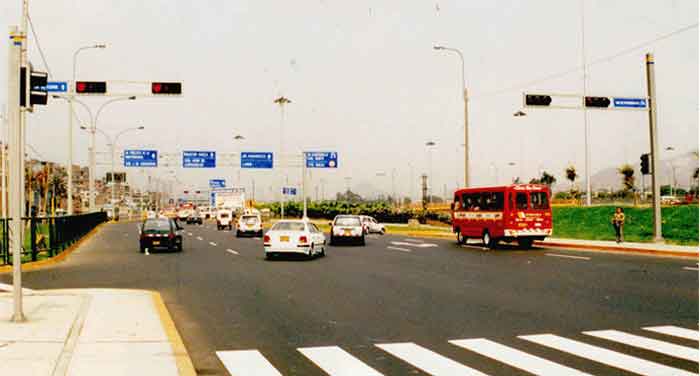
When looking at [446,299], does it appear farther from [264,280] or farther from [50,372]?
[50,372]

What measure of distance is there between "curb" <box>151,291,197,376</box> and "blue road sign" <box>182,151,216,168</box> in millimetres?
51897

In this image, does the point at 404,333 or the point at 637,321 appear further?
the point at 637,321

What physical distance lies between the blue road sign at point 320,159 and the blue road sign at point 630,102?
123 ft

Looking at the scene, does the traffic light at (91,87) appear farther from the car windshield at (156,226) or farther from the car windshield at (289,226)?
the car windshield at (156,226)

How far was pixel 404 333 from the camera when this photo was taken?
10.4 metres

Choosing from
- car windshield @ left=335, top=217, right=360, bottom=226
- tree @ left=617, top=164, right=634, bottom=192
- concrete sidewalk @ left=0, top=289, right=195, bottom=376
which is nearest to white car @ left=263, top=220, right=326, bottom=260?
car windshield @ left=335, top=217, right=360, bottom=226

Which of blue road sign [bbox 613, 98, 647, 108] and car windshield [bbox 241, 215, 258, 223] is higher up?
blue road sign [bbox 613, 98, 647, 108]

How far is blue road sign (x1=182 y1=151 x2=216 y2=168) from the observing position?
64188 mm

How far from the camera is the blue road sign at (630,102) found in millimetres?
31812

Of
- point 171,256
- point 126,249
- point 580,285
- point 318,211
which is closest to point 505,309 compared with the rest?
point 580,285

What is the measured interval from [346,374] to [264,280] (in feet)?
35.3

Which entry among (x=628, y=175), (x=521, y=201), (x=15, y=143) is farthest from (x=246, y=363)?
(x=628, y=175)

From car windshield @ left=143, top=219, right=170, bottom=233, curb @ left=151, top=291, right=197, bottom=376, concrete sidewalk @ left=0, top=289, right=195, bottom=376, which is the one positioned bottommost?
curb @ left=151, top=291, right=197, bottom=376

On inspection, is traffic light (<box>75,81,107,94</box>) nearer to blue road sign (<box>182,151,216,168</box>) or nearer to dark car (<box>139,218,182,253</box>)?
dark car (<box>139,218,182,253</box>)
